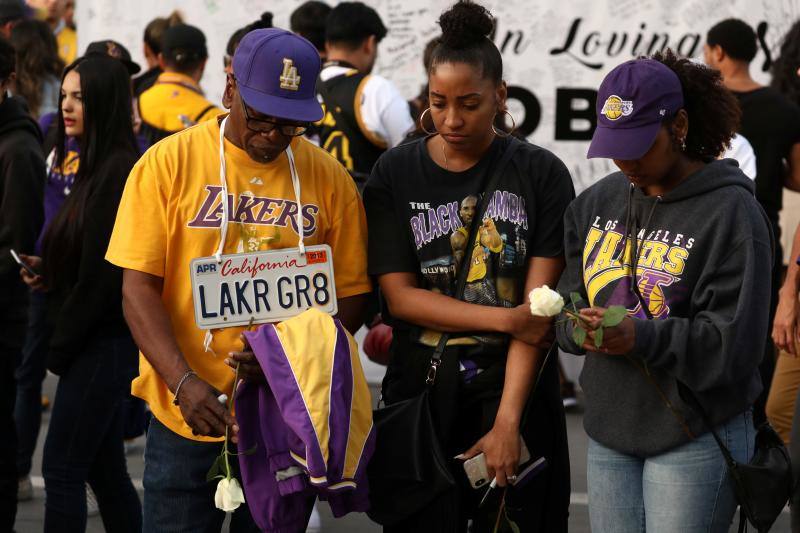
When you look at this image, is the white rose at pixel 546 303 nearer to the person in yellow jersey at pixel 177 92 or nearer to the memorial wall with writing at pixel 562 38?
the person in yellow jersey at pixel 177 92

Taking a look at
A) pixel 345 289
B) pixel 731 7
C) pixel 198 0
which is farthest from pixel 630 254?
pixel 198 0

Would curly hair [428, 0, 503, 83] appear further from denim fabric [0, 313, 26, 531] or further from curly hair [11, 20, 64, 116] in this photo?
curly hair [11, 20, 64, 116]

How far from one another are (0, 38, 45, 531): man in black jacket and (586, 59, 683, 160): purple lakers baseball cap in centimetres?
250

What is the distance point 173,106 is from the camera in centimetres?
659

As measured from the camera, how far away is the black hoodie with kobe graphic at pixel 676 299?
3.17 m

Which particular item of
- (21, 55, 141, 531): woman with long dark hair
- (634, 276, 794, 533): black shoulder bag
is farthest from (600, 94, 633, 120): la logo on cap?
(21, 55, 141, 531): woman with long dark hair

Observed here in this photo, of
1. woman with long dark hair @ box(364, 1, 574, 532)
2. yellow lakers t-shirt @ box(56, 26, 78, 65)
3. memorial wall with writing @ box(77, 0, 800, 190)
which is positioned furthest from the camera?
yellow lakers t-shirt @ box(56, 26, 78, 65)

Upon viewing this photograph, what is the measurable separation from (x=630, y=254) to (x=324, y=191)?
0.93m

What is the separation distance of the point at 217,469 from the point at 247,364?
312 millimetres

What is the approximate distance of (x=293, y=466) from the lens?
A: 329 centimetres

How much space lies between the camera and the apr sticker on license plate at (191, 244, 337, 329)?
3.41 meters

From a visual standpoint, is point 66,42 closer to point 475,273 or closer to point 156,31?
point 156,31

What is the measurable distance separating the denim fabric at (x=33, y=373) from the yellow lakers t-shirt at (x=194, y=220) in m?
2.68

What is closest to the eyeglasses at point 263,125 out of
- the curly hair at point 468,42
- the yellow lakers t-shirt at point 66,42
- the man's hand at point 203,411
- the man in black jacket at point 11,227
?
the curly hair at point 468,42
